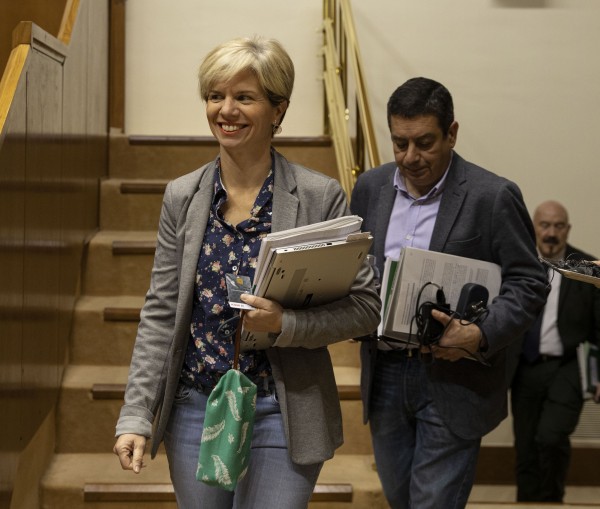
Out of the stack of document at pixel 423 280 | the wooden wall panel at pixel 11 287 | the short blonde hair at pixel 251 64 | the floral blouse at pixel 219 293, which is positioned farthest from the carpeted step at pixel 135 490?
the short blonde hair at pixel 251 64

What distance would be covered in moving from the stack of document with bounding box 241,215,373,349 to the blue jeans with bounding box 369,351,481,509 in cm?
69

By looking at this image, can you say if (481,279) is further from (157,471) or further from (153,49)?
(153,49)

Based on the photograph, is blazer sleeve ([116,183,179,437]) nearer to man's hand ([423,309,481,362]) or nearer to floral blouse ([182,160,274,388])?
floral blouse ([182,160,274,388])

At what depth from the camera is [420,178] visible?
8.48ft

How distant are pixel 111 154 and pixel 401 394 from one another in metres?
2.88

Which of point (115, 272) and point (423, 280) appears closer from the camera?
point (423, 280)

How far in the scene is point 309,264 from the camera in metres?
1.85

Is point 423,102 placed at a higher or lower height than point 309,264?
higher

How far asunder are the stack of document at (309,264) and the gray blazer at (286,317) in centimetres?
4

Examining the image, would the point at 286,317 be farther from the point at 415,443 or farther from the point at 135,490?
the point at 135,490

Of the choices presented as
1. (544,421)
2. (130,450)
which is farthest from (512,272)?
(544,421)

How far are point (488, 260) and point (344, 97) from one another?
7.69 feet

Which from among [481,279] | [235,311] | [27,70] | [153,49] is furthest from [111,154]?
[235,311]

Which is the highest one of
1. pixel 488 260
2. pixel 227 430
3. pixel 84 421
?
pixel 488 260
